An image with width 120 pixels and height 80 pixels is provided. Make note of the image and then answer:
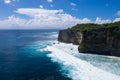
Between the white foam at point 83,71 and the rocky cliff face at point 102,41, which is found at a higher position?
the rocky cliff face at point 102,41

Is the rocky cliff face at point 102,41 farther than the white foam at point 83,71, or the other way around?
the rocky cliff face at point 102,41

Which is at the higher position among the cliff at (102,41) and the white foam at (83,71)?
the cliff at (102,41)

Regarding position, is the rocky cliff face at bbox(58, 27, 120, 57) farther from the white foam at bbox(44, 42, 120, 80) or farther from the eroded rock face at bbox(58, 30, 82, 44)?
the eroded rock face at bbox(58, 30, 82, 44)

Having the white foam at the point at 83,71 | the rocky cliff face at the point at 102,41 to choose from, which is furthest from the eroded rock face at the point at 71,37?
the white foam at the point at 83,71

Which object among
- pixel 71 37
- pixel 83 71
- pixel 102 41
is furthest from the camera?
pixel 71 37

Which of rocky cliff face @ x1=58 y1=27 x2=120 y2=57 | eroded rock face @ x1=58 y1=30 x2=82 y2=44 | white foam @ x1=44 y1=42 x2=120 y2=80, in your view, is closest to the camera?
white foam @ x1=44 y1=42 x2=120 y2=80

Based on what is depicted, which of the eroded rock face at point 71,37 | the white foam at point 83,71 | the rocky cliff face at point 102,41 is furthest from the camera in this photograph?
the eroded rock face at point 71,37

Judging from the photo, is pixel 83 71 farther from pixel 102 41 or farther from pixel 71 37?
pixel 71 37

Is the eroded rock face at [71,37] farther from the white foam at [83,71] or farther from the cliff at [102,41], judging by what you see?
the white foam at [83,71]

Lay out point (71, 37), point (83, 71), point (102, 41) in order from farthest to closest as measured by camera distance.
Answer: point (71, 37) → point (102, 41) → point (83, 71)

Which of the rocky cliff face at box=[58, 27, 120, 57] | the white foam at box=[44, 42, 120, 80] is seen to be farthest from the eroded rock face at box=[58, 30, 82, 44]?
the white foam at box=[44, 42, 120, 80]

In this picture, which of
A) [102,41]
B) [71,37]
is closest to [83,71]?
[102,41]

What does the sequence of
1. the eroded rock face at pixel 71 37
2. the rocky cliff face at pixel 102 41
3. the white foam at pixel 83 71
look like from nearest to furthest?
the white foam at pixel 83 71 → the rocky cliff face at pixel 102 41 → the eroded rock face at pixel 71 37
